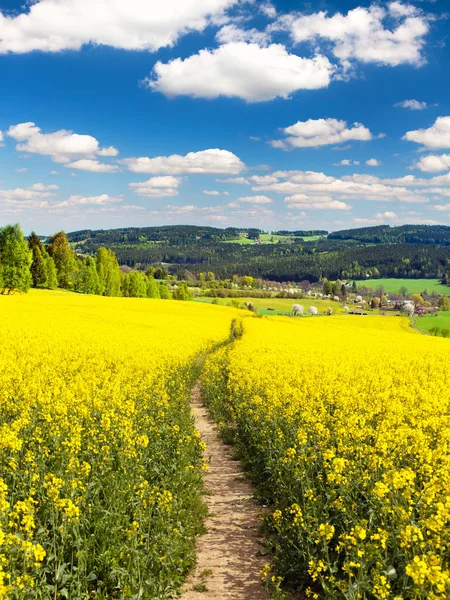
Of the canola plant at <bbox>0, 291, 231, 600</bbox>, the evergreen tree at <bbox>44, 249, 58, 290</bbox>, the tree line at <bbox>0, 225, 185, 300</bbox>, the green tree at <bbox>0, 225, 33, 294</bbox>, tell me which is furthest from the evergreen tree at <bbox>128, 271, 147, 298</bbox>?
the canola plant at <bbox>0, 291, 231, 600</bbox>

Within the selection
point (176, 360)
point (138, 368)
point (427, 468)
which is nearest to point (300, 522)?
point (427, 468)

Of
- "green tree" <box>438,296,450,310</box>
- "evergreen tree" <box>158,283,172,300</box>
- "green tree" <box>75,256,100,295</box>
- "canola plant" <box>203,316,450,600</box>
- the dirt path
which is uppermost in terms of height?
"green tree" <box>75,256,100,295</box>

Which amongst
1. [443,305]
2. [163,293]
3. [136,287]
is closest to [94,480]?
[136,287]

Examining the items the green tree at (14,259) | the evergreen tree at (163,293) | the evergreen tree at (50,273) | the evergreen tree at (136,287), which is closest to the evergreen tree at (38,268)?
the evergreen tree at (50,273)

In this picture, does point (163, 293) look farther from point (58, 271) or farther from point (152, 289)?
point (58, 271)

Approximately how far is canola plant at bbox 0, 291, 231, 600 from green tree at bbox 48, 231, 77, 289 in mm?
69578

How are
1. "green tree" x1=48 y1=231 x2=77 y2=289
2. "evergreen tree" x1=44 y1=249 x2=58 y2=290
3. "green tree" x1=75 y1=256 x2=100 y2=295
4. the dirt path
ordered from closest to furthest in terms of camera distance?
the dirt path, "evergreen tree" x1=44 y1=249 x2=58 y2=290, "green tree" x1=48 y1=231 x2=77 y2=289, "green tree" x1=75 y1=256 x2=100 y2=295

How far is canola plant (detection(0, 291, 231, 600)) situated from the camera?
554 centimetres

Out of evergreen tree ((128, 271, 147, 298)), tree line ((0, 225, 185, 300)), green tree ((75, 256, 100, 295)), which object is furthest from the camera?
evergreen tree ((128, 271, 147, 298))

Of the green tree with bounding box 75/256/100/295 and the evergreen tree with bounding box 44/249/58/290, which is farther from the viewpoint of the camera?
the green tree with bounding box 75/256/100/295

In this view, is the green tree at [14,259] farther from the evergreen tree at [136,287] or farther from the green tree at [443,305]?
the green tree at [443,305]

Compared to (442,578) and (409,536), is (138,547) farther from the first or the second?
(442,578)

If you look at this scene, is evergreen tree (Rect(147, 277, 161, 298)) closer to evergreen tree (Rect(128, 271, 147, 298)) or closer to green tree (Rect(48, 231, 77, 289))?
evergreen tree (Rect(128, 271, 147, 298))

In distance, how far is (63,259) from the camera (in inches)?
3354
